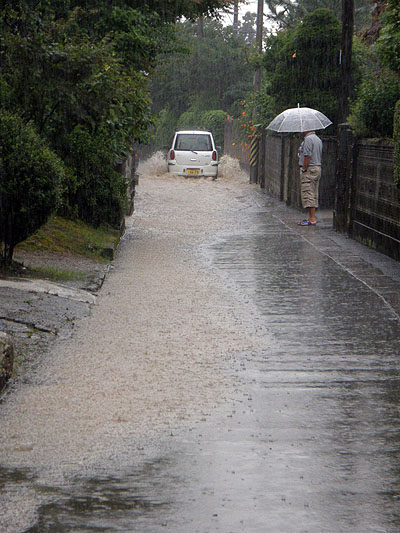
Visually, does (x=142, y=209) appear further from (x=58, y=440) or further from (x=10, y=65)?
(x=58, y=440)

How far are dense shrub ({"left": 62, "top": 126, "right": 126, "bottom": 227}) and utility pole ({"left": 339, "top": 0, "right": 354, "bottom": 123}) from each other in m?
5.77

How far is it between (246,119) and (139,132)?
19636mm

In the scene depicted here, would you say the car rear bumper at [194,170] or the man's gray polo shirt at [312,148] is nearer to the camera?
the man's gray polo shirt at [312,148]

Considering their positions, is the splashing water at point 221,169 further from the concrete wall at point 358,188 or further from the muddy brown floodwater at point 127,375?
the muddy brown floodwater at point 127,375

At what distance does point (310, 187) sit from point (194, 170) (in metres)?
14.0

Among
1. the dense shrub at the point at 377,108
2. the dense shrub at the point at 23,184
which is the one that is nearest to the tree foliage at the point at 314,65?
the dense shrub at the point at 377,108

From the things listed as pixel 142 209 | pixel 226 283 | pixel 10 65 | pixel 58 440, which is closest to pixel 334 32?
pixel 142 209

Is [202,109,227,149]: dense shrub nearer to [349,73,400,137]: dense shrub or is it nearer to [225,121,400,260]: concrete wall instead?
[225,121,400,260]: concrete wall

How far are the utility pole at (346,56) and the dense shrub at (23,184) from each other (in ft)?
30.2

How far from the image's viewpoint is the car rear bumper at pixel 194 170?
101 ft

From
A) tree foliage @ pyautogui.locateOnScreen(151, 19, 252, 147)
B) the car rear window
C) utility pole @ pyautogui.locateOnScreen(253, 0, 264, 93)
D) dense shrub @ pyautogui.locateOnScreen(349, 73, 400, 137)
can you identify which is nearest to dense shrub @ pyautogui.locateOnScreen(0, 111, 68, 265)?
dense shrub @ pyautogui.locateOnScreen(349, 73, 400, 137)

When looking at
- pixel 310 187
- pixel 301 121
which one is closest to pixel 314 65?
pixel 301 121

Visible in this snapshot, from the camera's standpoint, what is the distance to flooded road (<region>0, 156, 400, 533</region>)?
4.17 metres

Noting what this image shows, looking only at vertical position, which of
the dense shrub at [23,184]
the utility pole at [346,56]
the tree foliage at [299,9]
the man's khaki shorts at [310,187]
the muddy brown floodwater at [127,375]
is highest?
the tree foliage at [299,9]
